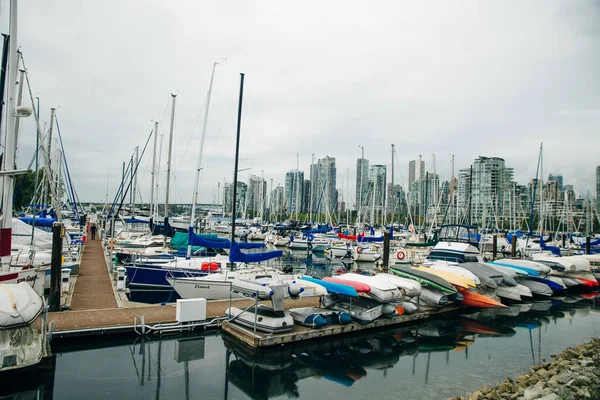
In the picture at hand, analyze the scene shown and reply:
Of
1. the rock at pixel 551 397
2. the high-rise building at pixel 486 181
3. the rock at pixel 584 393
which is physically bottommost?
the rock at pixel 584 393

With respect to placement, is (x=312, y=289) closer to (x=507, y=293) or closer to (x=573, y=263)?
(x=507, y=293)

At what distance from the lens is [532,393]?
1053 cm

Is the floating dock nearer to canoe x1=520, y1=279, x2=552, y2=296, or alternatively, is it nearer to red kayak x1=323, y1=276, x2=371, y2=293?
red kayak x1=323, y1=276, x2=371, y2=293

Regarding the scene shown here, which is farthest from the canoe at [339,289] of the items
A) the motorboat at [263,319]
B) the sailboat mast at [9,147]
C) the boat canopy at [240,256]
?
the sailboat mast at [9,147]

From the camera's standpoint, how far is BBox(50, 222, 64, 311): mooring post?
15.0 meters

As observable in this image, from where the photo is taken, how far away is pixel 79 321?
46.7ft

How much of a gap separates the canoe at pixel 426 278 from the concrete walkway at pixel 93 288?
14.4m

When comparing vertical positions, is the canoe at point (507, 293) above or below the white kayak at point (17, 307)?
below

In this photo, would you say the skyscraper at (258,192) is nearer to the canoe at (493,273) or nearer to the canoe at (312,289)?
the canoe at (493,273)

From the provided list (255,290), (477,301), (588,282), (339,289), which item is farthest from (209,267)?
(588,282)

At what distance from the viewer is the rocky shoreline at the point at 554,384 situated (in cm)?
1045

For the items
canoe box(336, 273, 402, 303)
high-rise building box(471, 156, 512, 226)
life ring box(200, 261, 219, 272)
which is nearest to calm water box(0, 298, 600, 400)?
canoe box(336, 273, 402, 303)

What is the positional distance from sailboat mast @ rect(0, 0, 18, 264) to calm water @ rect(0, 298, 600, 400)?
4.18m

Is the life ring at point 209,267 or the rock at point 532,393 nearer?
the rock at point 532,393
